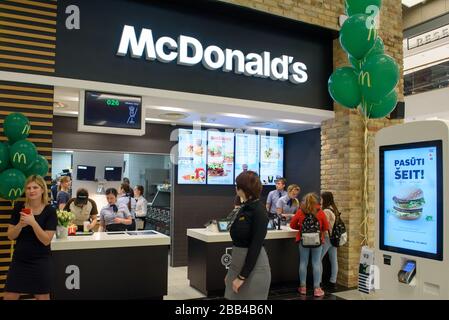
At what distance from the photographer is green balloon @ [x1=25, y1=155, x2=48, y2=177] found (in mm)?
3752

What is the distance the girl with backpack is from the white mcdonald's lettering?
1912 millimetres

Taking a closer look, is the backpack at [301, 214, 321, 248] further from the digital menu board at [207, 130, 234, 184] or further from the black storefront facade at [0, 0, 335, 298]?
the digital menu board at [207, 130, 234, 184]

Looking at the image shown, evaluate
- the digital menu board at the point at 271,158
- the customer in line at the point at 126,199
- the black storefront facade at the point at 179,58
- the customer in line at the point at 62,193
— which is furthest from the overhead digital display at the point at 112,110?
the digital menu board at the point at 271,158

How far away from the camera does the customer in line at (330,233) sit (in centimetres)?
546

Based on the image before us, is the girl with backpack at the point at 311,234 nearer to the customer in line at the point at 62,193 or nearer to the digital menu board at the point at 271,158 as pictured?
the digital menu board at the point at 271,158

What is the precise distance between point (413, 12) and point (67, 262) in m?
8.17

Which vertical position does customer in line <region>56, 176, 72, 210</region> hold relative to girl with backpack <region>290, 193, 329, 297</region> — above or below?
above

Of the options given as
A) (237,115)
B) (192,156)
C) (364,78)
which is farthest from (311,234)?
(192,156)

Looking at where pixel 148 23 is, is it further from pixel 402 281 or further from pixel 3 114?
pixel 402 281

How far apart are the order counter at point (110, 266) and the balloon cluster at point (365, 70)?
2.75 meters

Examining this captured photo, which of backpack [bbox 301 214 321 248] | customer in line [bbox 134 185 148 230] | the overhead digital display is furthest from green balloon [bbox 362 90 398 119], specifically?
customer in line [bbox 134 185 148 230]

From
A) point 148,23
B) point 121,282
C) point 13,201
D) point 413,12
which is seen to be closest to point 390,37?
point 413,12

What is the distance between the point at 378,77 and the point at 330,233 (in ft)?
10.4

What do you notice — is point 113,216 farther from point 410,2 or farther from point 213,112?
point 410,2
